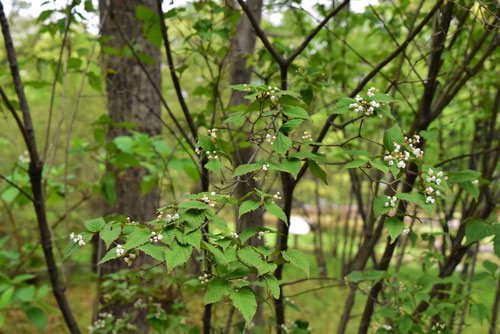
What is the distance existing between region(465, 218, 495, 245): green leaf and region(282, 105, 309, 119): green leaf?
100 centimetres

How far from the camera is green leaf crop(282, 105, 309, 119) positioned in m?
1.30

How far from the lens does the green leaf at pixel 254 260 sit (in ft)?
3.85

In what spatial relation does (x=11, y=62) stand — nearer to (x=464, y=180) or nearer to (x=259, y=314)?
(x=464, y=180)

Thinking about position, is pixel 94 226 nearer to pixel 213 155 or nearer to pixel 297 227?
pixel 213 155

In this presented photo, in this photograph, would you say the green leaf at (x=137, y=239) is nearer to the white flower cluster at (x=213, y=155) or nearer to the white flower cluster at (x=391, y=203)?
the white flower cluster at (x=213, y=155)

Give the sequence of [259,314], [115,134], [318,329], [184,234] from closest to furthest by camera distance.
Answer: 1. [184,234]
2. [259,314]
3. [115,134]
4. [318,329]

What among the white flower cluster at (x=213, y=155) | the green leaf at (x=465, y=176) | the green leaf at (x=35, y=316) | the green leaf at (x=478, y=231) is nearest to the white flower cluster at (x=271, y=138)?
the white flower cluster at (x=213, y=155)

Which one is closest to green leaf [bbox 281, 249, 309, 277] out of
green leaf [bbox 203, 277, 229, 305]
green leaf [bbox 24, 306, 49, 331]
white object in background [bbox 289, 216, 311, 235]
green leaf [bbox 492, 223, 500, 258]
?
green leaf [bbox 203, 277, 229, 305]

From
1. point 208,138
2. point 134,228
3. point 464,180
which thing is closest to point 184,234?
point 134,228

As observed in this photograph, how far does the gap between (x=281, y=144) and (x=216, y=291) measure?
1.40ft

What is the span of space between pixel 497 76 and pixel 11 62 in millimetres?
3097

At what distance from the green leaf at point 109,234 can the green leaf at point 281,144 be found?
0.47 m

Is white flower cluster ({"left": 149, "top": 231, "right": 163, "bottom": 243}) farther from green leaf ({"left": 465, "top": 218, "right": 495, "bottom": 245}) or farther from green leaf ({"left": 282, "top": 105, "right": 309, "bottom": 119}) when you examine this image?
green leaf ({"left": 465, "top": 218, "right": 495, "bottom": 245})

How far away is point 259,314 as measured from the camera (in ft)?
11.0
